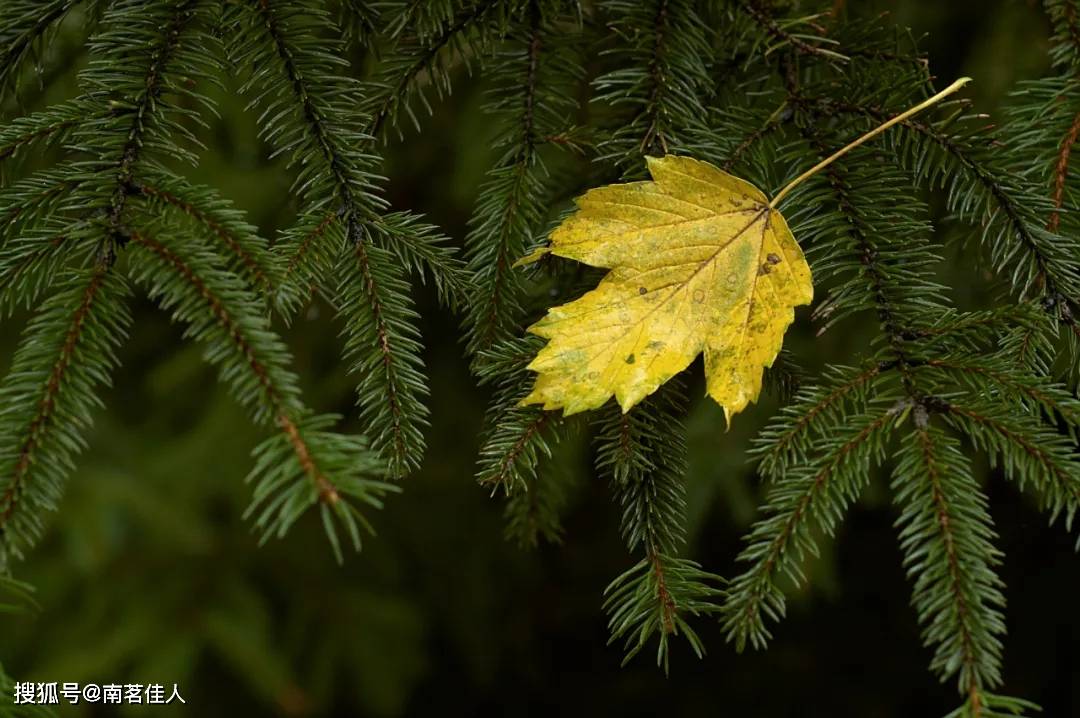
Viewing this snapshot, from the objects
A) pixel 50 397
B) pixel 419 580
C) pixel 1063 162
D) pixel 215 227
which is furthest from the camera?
pixel 419 580

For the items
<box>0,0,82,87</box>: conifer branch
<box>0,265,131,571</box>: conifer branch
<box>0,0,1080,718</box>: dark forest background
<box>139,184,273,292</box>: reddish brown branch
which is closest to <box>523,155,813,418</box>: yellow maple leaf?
<box>139,184,273,292</box>: reddish brown branch

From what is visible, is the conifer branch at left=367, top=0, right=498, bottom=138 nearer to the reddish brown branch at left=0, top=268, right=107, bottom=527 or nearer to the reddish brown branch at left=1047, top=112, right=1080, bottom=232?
the reddish brown branch at left=0, top=268, right=107, bottom=527

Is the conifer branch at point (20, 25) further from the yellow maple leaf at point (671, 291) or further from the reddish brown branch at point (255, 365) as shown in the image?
the yellow maple leaf at point (671, 291)

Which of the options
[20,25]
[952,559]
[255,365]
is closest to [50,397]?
[255,365]

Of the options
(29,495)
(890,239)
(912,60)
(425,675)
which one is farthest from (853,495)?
(425,675)

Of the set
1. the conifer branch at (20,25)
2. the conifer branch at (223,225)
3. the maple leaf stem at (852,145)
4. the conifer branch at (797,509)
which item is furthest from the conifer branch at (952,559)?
the conifer branch at (20,25)

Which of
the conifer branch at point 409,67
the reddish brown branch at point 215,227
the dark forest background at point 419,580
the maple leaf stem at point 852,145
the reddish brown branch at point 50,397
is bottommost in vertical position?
the dark forest background at point 419,580

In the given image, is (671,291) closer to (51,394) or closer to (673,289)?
(673,289)
